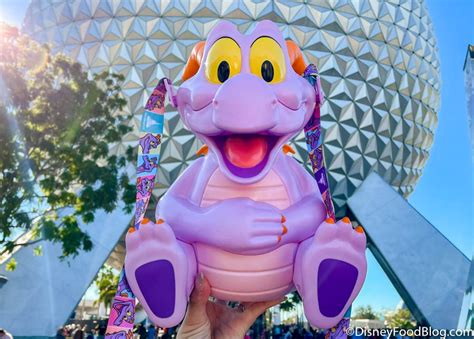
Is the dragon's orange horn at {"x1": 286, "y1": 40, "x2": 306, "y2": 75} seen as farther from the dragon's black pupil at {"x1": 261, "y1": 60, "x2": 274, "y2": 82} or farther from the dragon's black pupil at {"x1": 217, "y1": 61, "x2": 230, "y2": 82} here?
the dragon's black pupil at {"x1": 217, "y1": 61, "x2": 230, "y2": 82}

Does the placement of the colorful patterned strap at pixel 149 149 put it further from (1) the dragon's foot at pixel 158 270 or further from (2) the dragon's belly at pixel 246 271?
(2) the dragon's belly at pixel 246 271

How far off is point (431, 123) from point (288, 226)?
19.4 metres

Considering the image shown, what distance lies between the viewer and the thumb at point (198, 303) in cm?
423

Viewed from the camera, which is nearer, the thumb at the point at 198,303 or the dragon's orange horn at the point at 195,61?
the thumb at the point at 198,303

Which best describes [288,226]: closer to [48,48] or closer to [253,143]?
[253,143]

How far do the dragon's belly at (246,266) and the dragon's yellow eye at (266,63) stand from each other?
0.98 metres

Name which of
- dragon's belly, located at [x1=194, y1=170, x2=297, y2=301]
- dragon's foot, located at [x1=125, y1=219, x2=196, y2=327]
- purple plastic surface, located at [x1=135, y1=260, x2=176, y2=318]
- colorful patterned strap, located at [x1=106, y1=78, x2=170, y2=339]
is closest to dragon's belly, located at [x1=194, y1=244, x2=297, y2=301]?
dragon's belly, located at [x1=194, y1=170, x2=297, y2=301]

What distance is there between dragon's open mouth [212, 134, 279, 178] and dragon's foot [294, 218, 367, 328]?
2.60 feet

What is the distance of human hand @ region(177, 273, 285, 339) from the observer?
14.2 feet

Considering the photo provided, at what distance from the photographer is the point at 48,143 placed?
11148 millimetres

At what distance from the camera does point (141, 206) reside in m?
4.70

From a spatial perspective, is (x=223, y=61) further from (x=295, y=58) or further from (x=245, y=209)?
(x=245, y=209)

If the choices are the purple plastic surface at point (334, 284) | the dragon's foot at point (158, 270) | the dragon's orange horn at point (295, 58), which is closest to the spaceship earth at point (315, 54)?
the dragon's orange horn at point (295, 58)

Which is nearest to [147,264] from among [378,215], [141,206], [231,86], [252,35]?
[141,206]
